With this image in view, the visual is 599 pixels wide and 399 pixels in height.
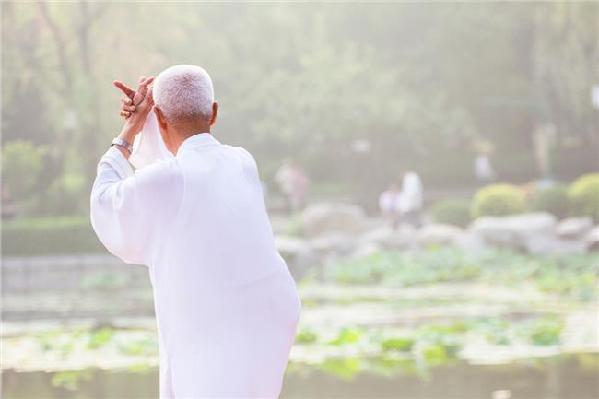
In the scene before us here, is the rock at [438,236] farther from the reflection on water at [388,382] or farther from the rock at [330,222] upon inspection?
the reflection on water at [388,382]

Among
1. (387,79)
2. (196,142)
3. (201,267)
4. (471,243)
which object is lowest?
(201,267)

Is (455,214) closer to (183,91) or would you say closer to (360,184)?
(360,184)

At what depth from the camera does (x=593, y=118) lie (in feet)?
130

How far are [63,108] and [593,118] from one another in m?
17.1

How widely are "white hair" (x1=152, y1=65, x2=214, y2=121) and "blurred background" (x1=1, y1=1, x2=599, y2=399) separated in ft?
14.2

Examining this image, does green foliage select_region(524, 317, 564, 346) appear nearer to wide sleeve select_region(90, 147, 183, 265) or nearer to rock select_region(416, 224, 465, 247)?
wide sleeve select_region(90, 147, 183, 265)

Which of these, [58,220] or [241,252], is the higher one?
[58,220]

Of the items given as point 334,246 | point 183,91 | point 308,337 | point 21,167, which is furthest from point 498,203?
point 183,91

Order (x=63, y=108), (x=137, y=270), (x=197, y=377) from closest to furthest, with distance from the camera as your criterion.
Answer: (x=197, y=377) → (x=137, y=270) → (x=63, y=108)

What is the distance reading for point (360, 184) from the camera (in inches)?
1547

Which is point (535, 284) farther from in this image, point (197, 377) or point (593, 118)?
point (593, 118)

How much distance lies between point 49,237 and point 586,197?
9257mm

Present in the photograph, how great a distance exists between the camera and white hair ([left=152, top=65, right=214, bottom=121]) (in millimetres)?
3713

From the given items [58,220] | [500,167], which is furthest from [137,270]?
[500,167]
